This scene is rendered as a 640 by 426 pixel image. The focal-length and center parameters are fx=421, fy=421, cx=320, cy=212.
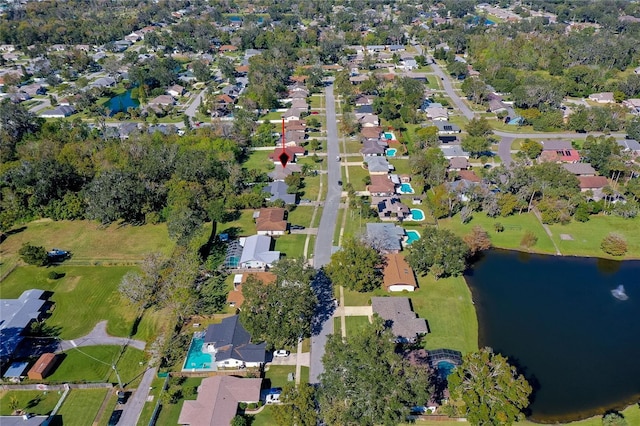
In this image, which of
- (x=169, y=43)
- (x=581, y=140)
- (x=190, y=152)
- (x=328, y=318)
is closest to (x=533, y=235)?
(x=328, y=318)

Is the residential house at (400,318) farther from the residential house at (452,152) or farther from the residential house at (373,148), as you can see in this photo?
the residential house at (452,152)

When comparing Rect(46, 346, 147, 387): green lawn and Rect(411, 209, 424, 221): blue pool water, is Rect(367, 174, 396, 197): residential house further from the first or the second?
Rect(46, 346, 147, 387): green lawn

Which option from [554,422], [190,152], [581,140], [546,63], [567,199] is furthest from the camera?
[546,63]

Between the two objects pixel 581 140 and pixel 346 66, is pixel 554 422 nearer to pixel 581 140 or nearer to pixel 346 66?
pixel 581 140

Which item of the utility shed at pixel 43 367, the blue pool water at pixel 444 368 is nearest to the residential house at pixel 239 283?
the utility shed at pixel 43 367

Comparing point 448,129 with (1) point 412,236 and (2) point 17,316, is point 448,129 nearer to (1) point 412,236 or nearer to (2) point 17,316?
(1) point 412,236

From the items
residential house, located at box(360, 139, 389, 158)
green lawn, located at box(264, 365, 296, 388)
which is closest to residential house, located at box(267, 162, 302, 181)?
residential house, located at box(360, 139, 389, 158)
